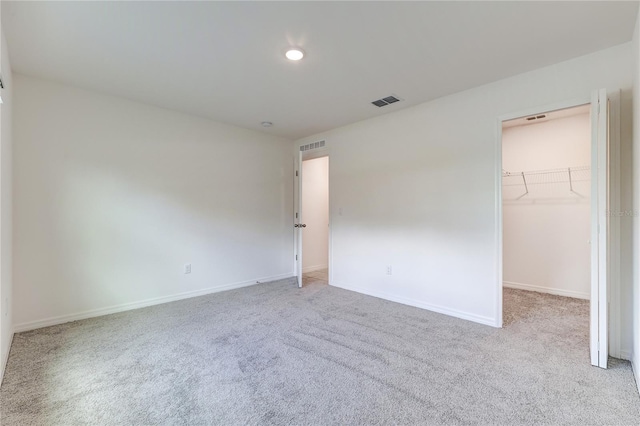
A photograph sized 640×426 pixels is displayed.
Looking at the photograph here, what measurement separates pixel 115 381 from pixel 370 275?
2981mm

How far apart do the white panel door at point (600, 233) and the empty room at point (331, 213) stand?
0.6 inches

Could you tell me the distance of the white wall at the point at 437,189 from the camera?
2666mm

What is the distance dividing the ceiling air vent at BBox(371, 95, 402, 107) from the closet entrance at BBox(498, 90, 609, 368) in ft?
4.79

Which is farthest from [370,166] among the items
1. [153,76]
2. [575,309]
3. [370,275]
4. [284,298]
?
[575,309]

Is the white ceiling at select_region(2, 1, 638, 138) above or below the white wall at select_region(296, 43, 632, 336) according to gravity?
above

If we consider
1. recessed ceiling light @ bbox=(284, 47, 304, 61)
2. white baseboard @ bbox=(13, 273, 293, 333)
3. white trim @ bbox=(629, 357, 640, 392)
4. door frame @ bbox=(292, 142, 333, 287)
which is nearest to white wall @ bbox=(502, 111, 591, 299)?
white trim @ bbox=(629, 357, 640, 392)

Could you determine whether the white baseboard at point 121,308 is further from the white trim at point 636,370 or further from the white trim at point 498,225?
the white trim at point 636,370

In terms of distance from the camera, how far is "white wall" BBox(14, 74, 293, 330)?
2.83 m

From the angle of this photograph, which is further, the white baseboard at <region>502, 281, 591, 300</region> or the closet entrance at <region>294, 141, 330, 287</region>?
the closet entrance at <region>294, 141, 330, 287</region>

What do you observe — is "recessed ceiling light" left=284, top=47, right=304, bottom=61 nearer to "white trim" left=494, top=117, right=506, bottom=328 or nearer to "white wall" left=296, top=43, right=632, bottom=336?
"white wall" left=296, top=43, right=632, bottom=336

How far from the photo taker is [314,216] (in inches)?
229

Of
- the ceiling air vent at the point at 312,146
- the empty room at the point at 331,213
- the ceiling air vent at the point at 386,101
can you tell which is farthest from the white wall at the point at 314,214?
the ceiling air vent at the point at 386,101

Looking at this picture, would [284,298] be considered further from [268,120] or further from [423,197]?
[268,120]

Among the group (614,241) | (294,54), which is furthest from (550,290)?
(294,54)
